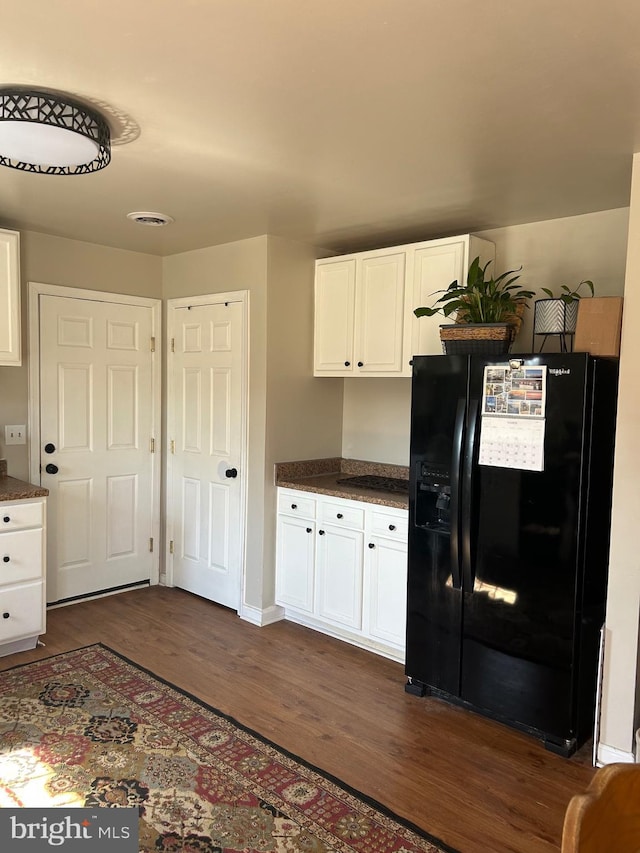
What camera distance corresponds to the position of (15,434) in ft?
12.8

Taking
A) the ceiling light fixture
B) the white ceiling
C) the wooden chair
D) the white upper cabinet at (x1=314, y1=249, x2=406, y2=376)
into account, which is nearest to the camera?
the wooden chair

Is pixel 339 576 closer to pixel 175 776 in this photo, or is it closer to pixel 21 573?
pixel 175 776

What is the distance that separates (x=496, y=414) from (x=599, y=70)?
133 cm

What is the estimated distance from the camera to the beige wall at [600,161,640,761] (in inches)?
96.8

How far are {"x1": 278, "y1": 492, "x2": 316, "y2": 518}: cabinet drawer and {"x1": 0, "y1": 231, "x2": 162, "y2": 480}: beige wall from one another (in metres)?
1.62

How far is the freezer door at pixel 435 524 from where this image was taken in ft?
9.31

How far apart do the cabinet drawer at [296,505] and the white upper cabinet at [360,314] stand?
0.80m

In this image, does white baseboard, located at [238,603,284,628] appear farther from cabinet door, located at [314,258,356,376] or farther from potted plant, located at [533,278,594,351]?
potted plant, located at [533,278,594,351]

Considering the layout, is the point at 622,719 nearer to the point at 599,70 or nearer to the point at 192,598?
the point at 599,70

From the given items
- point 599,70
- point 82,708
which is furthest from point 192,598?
point 599,70

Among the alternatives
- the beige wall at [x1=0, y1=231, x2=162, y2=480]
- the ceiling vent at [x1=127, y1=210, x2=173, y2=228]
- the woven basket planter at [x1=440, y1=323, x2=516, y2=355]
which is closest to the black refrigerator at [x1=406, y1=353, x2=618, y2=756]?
the woven basket planter at [x1=440, y1=323, x2=516, y2=355]

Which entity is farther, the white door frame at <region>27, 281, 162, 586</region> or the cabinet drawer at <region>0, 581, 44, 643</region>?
the white door frame at <region>27, 281, 162, 586</region>

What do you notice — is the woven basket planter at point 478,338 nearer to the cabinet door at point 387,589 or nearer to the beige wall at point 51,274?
the cabinet door at point 387,589

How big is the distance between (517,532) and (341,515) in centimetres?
117
